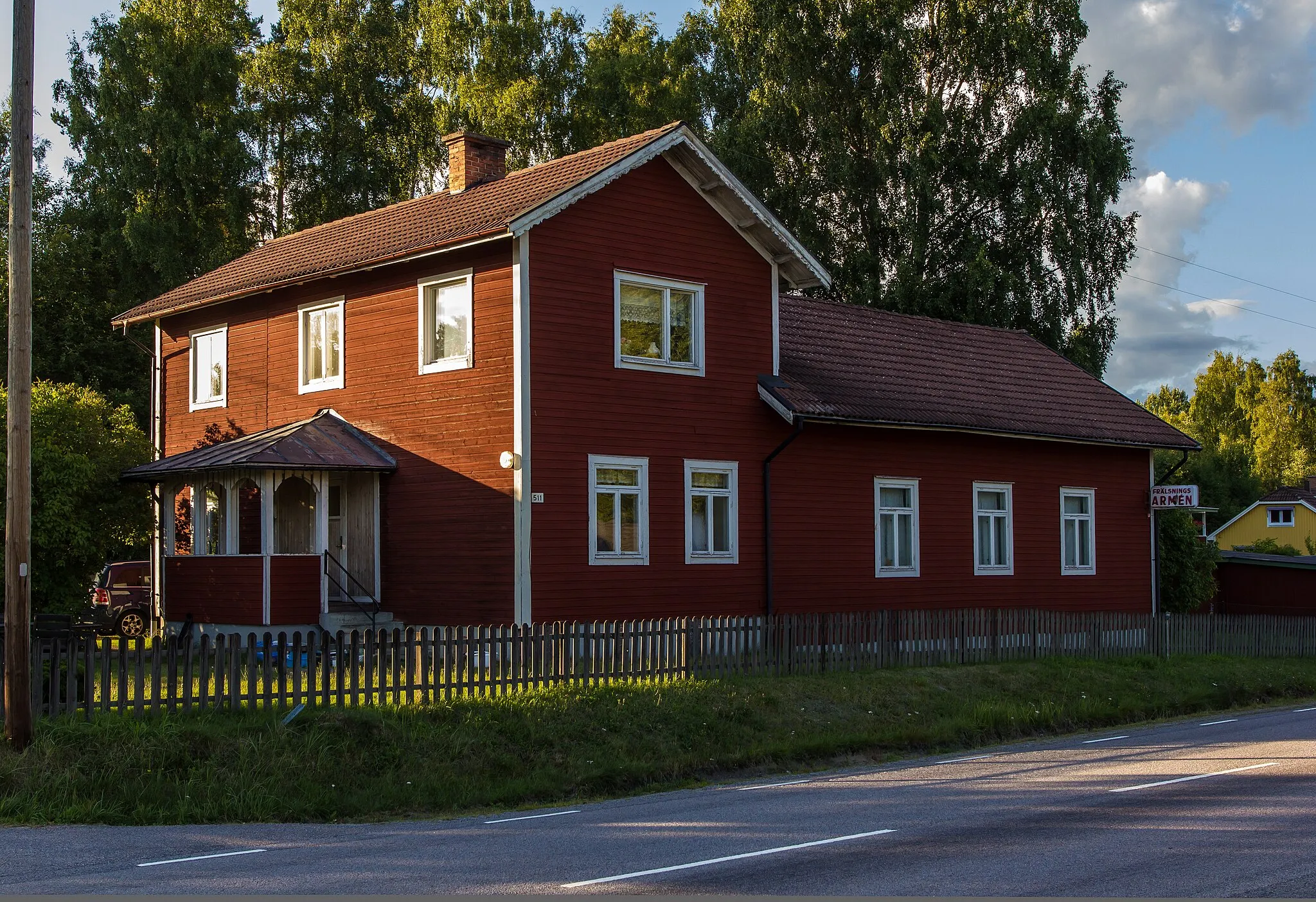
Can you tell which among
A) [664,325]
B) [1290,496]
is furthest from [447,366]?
[1290,496]

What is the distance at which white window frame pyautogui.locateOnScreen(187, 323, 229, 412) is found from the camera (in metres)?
26.1

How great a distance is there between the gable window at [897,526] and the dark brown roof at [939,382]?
5.00 ft

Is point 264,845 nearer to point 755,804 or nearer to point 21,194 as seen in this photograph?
point 755,804

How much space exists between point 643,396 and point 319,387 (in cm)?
612

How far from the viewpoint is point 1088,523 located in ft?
98.8

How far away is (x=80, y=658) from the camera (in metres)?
13.5

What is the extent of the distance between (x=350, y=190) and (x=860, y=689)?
3192 cm

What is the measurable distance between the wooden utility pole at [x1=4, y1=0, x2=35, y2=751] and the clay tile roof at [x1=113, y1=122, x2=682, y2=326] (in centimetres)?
765

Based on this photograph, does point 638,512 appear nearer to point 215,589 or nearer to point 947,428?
point 215,589

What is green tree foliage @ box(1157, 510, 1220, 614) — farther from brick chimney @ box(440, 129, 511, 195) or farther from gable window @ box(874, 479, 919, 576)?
brick chimney @ box(440, 129, 511, 195)

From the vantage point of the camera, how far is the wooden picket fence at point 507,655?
13.5m

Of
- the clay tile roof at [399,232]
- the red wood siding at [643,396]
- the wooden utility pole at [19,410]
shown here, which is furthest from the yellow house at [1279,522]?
the wooden utility pole at [19,410]

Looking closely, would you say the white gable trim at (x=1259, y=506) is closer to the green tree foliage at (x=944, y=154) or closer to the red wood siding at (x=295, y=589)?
the green tree foliage at (x=944, y=154)

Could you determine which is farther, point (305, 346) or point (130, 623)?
point (130, 623)
